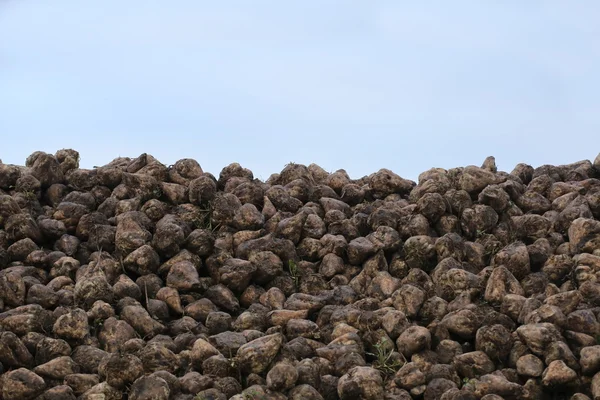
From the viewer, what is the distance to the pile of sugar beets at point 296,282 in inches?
319

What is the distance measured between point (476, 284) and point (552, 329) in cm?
112

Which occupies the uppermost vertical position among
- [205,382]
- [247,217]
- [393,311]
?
[247,217]

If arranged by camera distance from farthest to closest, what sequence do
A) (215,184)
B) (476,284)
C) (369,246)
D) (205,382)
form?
(215,184)
(369,246)
(476,284)
(205,382)

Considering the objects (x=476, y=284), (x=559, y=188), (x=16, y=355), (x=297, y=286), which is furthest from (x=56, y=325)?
(x=559, y=188)

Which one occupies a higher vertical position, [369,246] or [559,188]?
[559,188]

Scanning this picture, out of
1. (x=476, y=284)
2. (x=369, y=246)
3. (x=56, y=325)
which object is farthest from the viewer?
(x=369, y=246)

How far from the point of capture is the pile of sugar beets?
26.6ft

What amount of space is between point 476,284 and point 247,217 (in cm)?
250

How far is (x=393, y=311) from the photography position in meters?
8.84

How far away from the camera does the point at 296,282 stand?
9.84 m

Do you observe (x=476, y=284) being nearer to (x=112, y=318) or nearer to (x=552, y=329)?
(x=552, y=329)

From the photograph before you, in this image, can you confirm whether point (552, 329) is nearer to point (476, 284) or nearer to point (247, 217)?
point (476, 284)

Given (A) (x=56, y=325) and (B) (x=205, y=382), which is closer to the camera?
(B) (x=205, y=382)

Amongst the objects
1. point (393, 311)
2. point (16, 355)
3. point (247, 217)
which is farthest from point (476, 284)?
point (16, 355)
